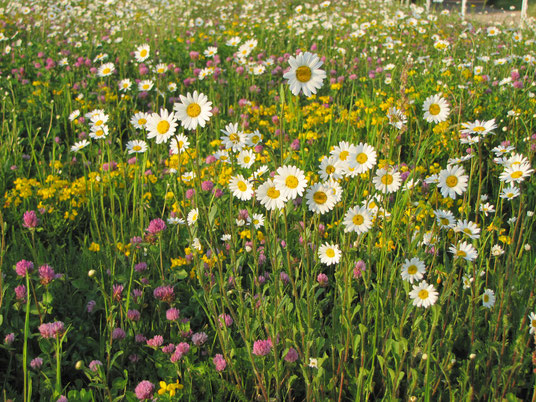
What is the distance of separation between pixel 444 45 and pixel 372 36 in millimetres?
1484

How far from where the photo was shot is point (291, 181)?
1411 millimetres

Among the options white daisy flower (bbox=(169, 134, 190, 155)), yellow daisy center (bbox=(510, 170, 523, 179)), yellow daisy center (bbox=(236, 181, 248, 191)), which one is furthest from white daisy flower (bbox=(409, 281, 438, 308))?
white daisy flower (bbox=(169, 134, 190, 155))

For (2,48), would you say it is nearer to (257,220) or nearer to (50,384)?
(257,220)

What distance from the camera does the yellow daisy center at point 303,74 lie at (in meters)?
1.38

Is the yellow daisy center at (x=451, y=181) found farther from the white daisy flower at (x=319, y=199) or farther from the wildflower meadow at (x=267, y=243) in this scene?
the white daisy flower at (x=319, y=199)

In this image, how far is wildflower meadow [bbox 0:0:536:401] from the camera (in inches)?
56.7

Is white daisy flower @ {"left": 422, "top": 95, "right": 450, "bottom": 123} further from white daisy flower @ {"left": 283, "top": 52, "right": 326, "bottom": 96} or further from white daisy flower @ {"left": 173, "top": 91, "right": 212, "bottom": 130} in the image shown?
white daisy flower @ {"left": 173, "top": 91, "right": 212, "bottom": 130}

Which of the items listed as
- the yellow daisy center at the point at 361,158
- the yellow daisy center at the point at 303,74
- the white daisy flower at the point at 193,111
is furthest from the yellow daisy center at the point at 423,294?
the white daisy flower at the point at 193,111

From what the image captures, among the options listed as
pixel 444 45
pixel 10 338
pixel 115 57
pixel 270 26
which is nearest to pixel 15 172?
pixel 10 338

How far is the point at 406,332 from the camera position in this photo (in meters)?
1.76

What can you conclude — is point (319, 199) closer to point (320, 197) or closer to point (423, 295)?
point (320, 197)

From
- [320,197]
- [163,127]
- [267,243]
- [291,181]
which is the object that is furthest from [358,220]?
[163,127]

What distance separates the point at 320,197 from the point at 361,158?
30cm

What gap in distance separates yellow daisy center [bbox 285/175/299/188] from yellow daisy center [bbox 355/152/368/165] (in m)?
0.35
